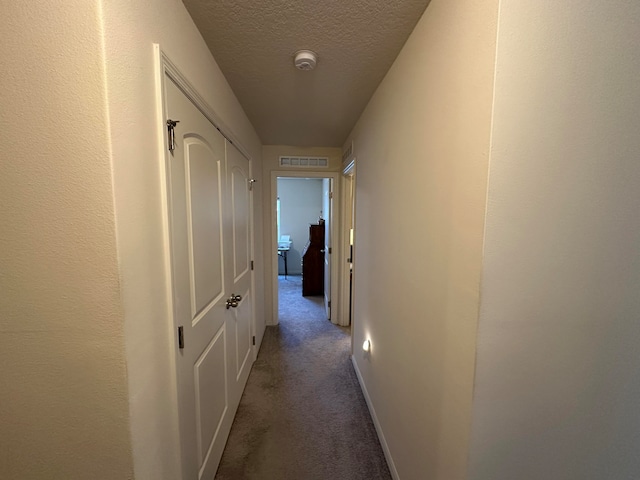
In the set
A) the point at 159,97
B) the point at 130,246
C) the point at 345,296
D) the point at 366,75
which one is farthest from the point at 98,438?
the point at 345,296

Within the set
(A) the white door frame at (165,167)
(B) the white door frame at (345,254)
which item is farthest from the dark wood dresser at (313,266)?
(A) the white door frame at (165,167)

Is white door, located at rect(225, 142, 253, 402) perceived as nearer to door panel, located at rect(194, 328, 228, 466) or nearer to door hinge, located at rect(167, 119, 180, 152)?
door panel, located at rect(194, 328, 228, 466)

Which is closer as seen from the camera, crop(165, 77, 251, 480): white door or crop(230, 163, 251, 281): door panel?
crop(165, 77, 251, 480): white door

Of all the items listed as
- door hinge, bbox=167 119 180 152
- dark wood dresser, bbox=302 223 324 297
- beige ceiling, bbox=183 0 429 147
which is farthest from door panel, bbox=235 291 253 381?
dark wood dresser, bbox=302 223 324 297

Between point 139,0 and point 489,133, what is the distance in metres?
1.09

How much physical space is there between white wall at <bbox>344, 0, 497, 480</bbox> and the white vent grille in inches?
59.8

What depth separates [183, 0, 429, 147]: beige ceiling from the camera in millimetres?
1081

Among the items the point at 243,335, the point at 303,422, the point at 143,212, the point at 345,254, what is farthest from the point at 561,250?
the point at 345,254

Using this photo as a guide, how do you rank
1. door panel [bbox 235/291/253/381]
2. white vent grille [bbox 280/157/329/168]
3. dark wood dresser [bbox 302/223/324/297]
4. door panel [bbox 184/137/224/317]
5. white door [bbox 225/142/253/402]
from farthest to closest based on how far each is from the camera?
dark wood dresser [bbox 302/223/324/297], white vent grille [bbox 280/157/329/168], door panel [bbox 235/291/253/381], white door [bbox 225/142/253/402], door panel [bbox 184/137/224/317]

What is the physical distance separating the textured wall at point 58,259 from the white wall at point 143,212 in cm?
3

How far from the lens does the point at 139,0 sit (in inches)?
30.6

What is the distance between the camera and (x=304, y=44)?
1.30m

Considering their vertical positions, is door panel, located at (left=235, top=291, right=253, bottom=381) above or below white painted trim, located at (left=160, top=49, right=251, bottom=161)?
below

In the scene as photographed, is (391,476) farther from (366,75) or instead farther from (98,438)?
(366,75)
